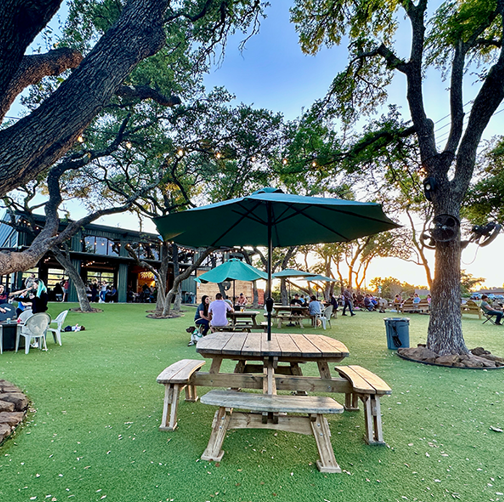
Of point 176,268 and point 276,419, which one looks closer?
point 276,419

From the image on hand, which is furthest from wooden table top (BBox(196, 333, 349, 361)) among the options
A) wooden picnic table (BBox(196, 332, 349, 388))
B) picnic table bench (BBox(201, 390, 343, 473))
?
picnic table bench (BBox(201, 390, 343, 473))

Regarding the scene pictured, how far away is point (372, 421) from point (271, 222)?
2.32 meters

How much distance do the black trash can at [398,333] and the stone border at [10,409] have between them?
725 cm

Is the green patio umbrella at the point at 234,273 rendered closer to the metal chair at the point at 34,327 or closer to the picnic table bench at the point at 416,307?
the metal chair at the point at 34,327

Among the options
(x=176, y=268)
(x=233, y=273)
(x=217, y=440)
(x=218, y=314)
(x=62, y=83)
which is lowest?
(x=217, y=440)

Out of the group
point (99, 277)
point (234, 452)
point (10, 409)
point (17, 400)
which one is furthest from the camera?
point (99, 277)

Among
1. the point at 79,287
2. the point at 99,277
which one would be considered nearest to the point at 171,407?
the point at 79,287

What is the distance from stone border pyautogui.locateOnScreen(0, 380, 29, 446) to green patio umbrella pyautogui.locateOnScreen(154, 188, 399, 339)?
247 centimetres

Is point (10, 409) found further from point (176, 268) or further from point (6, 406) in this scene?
point (176, 268)

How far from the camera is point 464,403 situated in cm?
376

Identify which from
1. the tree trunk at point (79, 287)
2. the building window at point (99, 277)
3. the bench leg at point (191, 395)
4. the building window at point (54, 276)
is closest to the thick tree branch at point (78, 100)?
the bench leg at point (191, 395)

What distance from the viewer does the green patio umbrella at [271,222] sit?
3145 millimetres

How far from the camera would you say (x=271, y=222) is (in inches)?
142

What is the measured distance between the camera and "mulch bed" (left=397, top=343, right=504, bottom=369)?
550 centimetres
